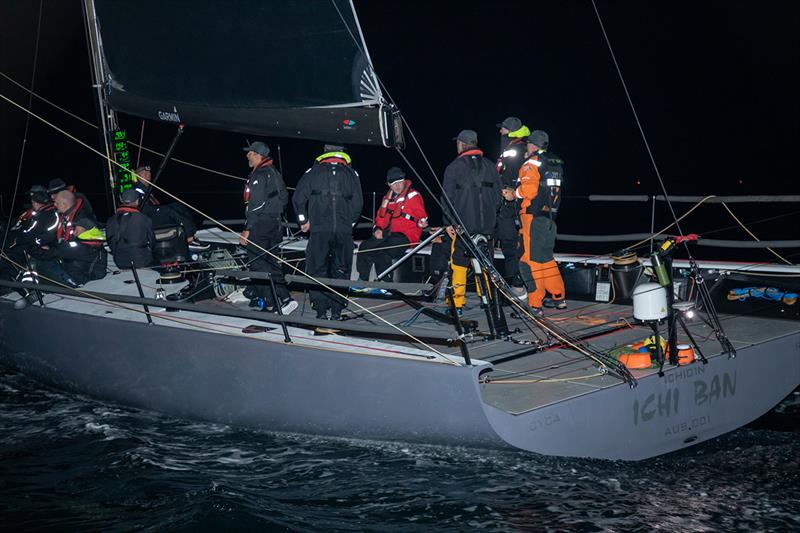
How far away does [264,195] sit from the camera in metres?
8.24

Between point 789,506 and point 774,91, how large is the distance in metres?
47.3

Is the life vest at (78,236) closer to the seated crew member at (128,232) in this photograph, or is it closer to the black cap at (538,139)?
the seated crew member at (128,232)

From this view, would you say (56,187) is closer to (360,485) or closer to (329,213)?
(329,213)

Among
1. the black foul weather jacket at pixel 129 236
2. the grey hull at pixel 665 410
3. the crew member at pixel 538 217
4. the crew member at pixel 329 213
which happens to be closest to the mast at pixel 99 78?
the black foul weather jacket at pixel 129 236

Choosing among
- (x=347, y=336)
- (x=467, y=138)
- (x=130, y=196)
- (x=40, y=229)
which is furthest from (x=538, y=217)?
(x=40, y=229)

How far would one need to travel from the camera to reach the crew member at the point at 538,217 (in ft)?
27.3

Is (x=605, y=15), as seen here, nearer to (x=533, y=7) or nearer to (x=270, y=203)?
(x=533, y=7)

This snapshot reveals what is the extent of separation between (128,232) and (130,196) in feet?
0.96

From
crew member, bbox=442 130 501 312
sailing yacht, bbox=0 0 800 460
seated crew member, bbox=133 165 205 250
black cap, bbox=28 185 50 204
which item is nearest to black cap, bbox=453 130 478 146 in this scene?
crew member, bbox=442 130 501 312

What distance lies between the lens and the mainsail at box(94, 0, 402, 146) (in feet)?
23.0

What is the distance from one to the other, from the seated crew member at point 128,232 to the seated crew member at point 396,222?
1.88 m

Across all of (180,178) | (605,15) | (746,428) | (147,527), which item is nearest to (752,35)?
(605,15)

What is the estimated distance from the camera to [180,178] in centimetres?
4091

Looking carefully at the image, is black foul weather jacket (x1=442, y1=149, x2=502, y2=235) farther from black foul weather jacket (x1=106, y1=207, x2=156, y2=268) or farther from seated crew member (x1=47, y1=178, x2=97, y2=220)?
seated crew member (x1=47, y1=178, x2=97, y2=220)
